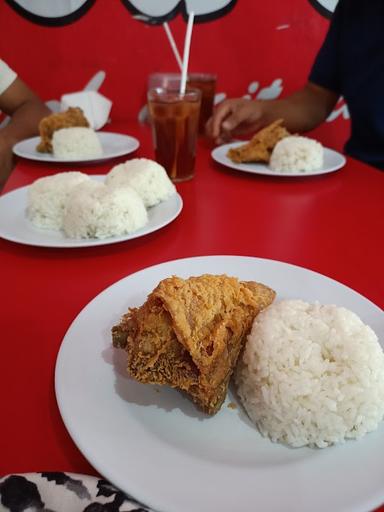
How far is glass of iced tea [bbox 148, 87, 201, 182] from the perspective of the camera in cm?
165

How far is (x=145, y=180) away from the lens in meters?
1.36

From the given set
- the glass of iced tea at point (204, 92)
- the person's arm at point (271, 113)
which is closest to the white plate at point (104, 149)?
the person's arm at point (271, 113)

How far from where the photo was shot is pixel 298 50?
3172mm

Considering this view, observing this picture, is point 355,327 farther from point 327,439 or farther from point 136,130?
point 136,130

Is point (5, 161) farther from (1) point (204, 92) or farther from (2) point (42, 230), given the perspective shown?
(1) point (204, 92)

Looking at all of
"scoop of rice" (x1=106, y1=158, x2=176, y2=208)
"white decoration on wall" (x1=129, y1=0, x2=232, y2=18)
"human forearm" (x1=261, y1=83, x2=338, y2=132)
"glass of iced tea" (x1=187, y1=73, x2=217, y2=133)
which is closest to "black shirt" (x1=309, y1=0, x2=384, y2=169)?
"human forearm" (x1=261, y1=83, x2=338, y2=132)

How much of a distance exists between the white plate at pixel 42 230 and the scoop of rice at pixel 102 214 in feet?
0.07

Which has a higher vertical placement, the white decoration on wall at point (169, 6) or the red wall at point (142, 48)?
the white decoration on wall at point (169, 6)

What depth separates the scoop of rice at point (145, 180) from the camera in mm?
1354

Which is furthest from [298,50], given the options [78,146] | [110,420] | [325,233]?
[110,420]

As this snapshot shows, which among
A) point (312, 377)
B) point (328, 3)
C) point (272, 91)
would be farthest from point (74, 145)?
point (328, 3)

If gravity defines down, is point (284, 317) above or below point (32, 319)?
above

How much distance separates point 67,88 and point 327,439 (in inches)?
120

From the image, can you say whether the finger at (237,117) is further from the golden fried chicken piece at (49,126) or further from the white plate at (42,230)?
the white plate at (42,230)
